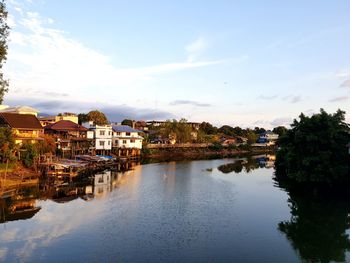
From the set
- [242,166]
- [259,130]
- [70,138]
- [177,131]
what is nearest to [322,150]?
[242,166]

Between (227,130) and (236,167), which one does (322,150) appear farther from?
(227,130)

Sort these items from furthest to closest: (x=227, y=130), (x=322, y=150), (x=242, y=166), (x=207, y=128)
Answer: (x=227, y=130) < (x=207, y=128) < (x=242, y=166) < (x=322, y=150)

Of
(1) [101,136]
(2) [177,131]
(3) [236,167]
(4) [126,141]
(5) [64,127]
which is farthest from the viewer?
(2) [177,131]

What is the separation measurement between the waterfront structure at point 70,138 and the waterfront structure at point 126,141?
7.74 metres

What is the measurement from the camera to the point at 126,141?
2781 inches

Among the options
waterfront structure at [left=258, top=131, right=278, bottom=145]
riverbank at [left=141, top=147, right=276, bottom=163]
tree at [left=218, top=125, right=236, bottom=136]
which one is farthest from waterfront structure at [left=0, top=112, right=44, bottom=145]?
tree at [left=218, top=125, right=236, bottom=136]

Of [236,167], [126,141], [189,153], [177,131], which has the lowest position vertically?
[236,167]

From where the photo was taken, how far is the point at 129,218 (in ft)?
81.2

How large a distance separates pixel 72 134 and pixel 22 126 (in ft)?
50.5

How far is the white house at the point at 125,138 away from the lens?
69.3 metres

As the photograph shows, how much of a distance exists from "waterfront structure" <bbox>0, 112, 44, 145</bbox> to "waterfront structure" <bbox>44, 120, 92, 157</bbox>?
7.49 m

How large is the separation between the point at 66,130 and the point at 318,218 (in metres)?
45.3

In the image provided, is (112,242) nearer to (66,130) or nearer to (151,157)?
(66,130)

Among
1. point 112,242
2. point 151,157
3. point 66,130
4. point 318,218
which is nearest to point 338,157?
point 318,218
